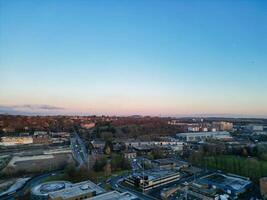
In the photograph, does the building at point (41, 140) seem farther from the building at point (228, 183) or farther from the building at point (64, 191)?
the building at point (228, 183)

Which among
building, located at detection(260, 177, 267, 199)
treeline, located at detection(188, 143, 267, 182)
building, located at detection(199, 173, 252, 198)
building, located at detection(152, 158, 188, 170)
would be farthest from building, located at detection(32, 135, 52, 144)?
building, located at detection(260, 177, 267, 199)

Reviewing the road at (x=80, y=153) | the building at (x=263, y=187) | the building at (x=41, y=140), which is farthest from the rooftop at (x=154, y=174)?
the building at (x=41, y=140)

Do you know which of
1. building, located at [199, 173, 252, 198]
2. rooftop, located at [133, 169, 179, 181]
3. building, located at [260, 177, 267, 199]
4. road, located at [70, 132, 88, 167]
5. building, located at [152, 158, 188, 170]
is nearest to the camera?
building, located at [260, 177, 267, 199]

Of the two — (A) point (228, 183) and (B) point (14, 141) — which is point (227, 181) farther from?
(B) point (14, 141)

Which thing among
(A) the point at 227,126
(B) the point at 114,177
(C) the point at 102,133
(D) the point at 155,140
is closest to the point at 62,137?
(C) the point at 102,133

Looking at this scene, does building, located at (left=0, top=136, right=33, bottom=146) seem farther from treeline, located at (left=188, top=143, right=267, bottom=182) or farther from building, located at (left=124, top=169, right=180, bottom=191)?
treeline, located at (left=188, top=143, right=267, bottom=182)

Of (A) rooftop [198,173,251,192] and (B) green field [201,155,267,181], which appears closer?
(A) rooftop [198,173,251,192]

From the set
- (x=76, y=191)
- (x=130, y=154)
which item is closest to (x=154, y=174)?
(x=76, y=191)
